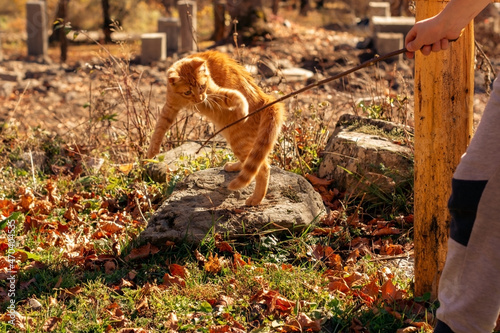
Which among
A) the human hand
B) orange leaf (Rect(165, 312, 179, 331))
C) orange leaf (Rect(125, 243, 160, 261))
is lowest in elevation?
orange leaf (Rect(165, 312, 179, 331))

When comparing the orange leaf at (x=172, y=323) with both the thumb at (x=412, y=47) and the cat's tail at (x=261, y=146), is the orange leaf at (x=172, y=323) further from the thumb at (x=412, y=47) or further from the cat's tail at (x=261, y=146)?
the thumb at (x=412, y=47)

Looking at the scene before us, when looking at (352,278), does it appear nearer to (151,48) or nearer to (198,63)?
(198,63)

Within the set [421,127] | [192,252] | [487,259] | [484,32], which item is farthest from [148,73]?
[487,259]

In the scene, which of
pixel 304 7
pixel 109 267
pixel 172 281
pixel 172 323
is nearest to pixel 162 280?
pixel 172 281

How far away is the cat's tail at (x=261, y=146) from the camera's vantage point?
4.30 m

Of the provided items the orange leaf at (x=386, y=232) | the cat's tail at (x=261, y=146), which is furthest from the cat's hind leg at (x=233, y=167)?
the orange leaf at (x=386, y=232)

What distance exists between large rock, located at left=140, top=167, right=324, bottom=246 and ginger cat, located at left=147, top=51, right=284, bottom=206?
0.18 metres

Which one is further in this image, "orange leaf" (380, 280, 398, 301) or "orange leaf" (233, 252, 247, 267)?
A: "orange leaf" (233, 252, 247, 267)

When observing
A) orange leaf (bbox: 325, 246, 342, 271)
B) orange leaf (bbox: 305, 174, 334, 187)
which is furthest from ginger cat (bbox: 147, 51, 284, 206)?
orange leaf (bbox: 305, 174, 334, 187)

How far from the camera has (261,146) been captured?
4.35m

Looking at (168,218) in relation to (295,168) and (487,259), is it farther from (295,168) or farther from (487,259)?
(487,259)

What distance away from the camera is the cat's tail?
4297 mm

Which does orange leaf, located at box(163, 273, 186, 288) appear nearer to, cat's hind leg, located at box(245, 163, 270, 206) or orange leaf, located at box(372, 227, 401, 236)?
cat's hind leg, located at box(245, 163, 270, 206)

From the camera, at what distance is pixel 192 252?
169 inches
